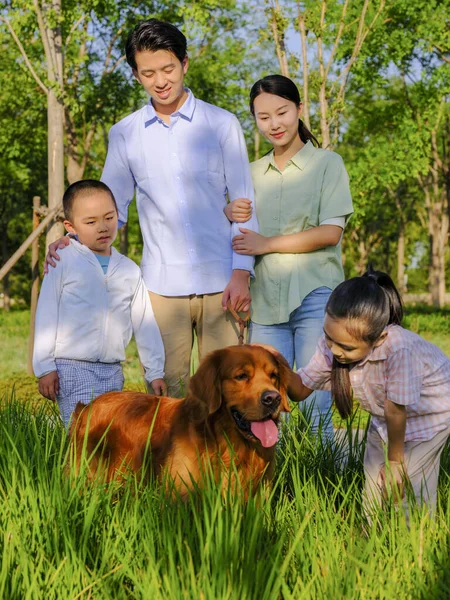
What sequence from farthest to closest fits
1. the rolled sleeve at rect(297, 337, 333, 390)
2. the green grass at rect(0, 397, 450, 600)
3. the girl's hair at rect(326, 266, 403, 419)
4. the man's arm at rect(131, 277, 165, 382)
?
1. the man's arm at rect(131, 277, 165, 382)
2. the rolled sleeve at rect(297, 337, 333, 390)
3. the girl's hair at rect(326, 266, 403, 419)
4. the green grass at rect(0, 397, 450, 600)

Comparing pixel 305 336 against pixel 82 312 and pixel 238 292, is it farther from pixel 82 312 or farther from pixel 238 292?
pixel 82 312

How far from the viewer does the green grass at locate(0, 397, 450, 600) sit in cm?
264

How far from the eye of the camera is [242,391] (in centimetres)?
347

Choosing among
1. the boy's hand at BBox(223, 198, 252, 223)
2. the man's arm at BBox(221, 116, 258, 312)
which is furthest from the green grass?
the boy's hand at BBox(223, 198, 252, 223)

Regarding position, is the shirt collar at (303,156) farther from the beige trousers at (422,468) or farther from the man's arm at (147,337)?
the beige trousers at (422,468)

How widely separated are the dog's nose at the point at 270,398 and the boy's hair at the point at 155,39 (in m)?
1.88

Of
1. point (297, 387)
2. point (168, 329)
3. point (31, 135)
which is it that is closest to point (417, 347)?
point (297, 387)

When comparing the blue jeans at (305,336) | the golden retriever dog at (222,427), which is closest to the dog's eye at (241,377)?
the golden retriever dog at (222,427)

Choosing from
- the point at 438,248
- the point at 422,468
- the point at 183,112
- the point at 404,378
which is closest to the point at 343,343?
the point at 404,378

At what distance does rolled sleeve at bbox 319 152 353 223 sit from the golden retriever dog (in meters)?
1.11

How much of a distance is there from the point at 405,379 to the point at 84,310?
1.62m

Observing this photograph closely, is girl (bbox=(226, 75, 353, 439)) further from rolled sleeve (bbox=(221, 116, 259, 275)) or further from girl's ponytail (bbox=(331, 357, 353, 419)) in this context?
girl's ponytail (bbox=(331, 357, 353, 419))

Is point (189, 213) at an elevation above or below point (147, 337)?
above

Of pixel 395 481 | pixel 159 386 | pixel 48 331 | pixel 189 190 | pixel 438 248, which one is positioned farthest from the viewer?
pixel 438 248
